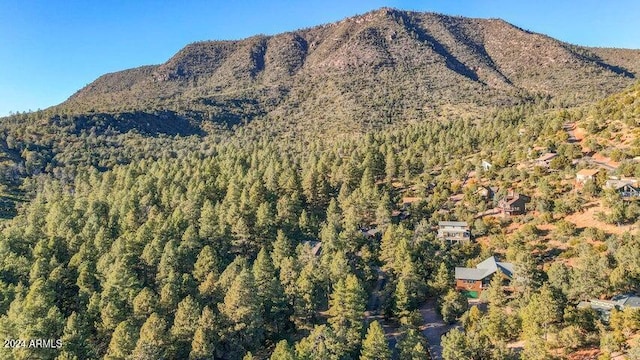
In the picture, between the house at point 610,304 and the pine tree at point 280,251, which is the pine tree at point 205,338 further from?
the house at point 610,304

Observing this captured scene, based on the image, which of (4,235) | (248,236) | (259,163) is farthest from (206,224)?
(259,163)

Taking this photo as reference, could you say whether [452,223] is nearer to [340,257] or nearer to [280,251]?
[340,257]

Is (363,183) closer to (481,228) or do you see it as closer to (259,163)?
(481,228)

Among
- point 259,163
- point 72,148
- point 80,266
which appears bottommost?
point 80,266

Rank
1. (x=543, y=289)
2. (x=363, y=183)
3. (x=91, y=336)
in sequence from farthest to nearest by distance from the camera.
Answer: (x=363, y=183) < (x=91, y=336) < (x=543, y=289)

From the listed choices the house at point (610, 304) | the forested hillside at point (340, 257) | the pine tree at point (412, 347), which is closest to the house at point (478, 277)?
the forested hillside at point (340, 257)

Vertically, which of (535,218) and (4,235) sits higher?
(4,235)

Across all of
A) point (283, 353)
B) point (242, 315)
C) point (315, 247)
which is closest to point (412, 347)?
point (283, 353)

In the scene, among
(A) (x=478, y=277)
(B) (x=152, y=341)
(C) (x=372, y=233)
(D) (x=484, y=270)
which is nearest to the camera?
(B) (x=152, y=341)
